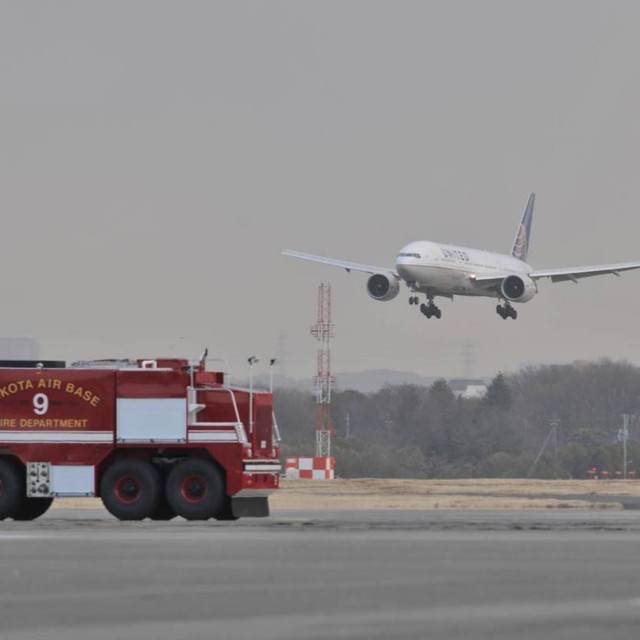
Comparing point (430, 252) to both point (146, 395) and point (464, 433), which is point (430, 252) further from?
point (146, 395)

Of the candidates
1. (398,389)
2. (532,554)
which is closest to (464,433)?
(398,389)

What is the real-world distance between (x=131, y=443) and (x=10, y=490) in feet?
7.69

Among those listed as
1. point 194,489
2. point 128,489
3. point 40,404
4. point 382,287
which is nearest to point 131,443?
point 128,489

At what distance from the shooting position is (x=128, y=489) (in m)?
31.2

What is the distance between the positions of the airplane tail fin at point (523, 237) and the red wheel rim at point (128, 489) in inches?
3722

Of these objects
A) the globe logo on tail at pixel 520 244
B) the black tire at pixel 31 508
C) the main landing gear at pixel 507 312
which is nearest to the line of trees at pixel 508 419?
the globe logo on tail at pixel 520 244

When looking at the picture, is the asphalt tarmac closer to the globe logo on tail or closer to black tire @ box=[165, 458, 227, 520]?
black tire @ box=[165, 458, 227, 520]

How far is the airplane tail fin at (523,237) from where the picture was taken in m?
124

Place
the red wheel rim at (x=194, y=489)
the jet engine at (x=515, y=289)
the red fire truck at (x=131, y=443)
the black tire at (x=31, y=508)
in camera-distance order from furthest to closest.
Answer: the jet engine at (x=515, y=289), the black tire at (x=31, y=508), the red fire truck at (x=131, y=443), the red wheel rim at (x=194, y=489)

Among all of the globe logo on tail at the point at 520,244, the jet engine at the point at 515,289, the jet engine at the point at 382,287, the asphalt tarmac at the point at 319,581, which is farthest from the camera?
the globe logo on tail at the point at 520,244

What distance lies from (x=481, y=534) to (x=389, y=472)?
76458 millimetres

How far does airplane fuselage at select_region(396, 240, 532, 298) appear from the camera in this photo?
301 feet

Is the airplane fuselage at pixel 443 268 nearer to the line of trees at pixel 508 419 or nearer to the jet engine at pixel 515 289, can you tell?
the jet engine at pixel 515 289

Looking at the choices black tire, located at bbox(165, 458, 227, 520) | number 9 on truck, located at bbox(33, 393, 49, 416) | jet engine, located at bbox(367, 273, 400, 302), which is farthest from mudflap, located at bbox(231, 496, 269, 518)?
jet engine, located at bbox(367, 273, 400, 302)
